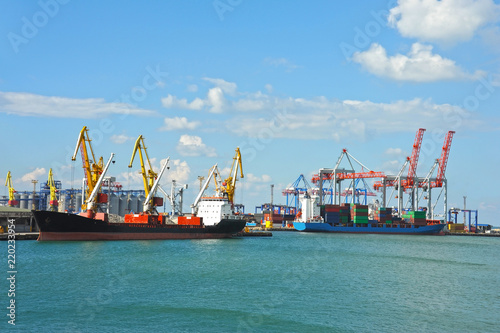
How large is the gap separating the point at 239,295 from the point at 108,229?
3513cm

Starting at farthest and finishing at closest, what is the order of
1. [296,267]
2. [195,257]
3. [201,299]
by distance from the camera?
[195,257], [296,267], [201,299]

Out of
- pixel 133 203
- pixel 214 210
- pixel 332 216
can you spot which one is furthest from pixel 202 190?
pixel 133 203

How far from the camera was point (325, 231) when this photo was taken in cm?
11844

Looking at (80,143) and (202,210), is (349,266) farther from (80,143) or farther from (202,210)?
(80,143)

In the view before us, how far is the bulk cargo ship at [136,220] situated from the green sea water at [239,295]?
30.7ft

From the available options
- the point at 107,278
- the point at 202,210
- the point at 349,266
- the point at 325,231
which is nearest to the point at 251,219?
the point at 325,231

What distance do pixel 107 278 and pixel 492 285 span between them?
25.9 metres

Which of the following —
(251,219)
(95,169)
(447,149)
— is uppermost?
(447,149)

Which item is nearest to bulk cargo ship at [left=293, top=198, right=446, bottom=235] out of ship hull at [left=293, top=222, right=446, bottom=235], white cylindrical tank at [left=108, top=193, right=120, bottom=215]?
ship hull at [left=293, top=222, right=446, bottom=235]

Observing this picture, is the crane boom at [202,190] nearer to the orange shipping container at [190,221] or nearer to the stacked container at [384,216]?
the orange shipping container at [190,221]

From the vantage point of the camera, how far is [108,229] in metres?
59.2

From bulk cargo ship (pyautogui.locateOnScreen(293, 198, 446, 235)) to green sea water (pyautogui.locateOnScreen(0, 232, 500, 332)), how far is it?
7109 cm

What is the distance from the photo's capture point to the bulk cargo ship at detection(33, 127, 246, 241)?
182 ft

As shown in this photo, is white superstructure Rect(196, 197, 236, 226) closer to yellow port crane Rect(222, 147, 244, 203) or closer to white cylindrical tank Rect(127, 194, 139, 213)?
yellow port crane Rect(222, 147, 244, 203)
